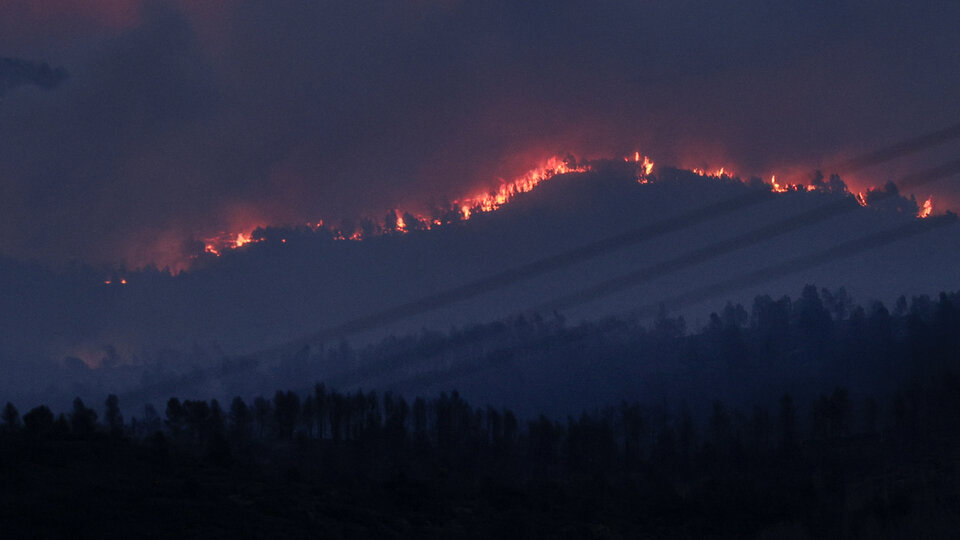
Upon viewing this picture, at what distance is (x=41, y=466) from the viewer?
70.8m

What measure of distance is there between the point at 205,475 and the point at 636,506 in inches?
1629

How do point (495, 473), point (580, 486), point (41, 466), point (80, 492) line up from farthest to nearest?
point (495, 473) < point (580, 486) < point (41, 466) < point (80, 492)

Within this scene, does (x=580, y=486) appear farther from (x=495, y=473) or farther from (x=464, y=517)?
(x=464, y=517)

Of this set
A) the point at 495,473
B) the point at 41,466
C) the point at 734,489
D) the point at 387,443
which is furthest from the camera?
the point at 387,443

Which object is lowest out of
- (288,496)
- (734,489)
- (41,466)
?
Answer: (734,489)

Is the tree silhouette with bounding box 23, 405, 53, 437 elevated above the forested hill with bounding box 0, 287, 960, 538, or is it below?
above

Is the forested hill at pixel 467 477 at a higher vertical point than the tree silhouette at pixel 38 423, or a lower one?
lower

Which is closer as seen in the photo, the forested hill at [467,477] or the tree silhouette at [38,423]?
the forested hill at [467,477]

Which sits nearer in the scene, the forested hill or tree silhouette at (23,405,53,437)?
the forested hill

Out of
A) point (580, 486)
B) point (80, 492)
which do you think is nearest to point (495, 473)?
point (580, 486)

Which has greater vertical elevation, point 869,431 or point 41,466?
point 41,466

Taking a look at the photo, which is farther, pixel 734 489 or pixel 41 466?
Result: pixel 734 489

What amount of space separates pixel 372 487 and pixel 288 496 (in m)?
16.0

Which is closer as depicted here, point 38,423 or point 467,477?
point 38,423
